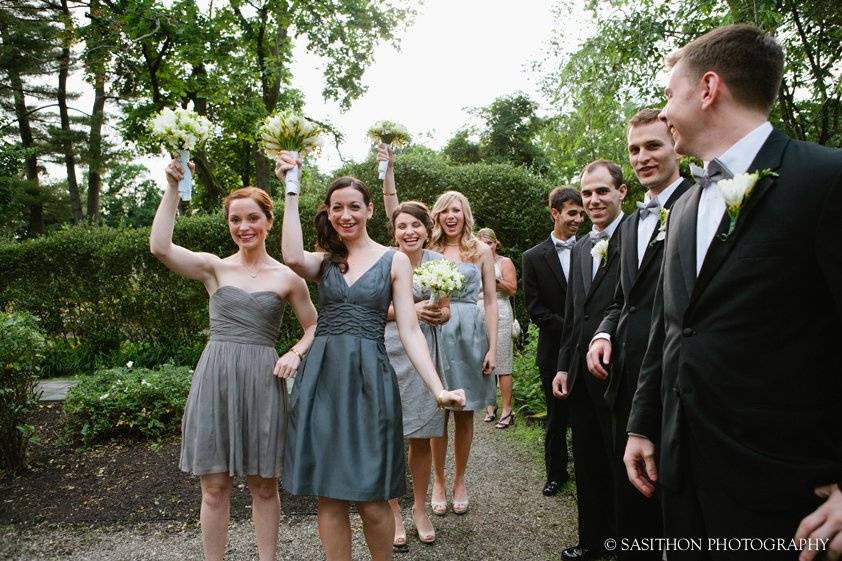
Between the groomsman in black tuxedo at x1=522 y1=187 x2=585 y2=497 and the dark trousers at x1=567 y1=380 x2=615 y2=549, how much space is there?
1367 millimetres

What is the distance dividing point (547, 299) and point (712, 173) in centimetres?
357

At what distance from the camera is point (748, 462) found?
163cm

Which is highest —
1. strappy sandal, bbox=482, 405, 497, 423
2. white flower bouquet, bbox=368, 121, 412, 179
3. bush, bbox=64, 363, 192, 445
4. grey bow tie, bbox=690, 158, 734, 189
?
white flower bouquet, bbox=368, 121, 412, 179

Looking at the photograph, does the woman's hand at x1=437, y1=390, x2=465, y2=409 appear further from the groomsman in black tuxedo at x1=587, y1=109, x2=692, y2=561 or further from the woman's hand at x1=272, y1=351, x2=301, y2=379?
the woman's hand at x1=272, y1=351, x2=301, y2=379

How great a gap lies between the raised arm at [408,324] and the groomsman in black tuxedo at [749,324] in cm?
137

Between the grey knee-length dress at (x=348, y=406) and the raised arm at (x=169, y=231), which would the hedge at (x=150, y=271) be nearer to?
the raised arm at (x=169, y=231)

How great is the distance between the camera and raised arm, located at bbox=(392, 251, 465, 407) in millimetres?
3109

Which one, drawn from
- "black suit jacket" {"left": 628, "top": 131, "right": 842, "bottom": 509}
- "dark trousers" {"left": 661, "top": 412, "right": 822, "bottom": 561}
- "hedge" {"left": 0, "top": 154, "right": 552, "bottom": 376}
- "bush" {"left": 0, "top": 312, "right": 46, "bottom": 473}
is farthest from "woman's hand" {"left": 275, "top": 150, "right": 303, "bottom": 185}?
"hedge" {"left": 0, "top": 154, "right": 552, "bottom": 376}

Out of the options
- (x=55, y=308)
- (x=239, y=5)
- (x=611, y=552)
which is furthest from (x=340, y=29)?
(x=611, y=552)

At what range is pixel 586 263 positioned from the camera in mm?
3871

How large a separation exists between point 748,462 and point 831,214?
0.74m

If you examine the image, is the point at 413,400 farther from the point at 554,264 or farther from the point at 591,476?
the point at 554,264

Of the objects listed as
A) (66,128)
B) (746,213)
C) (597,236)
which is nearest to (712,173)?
(746,213)

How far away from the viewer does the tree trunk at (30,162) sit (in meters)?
22.6
